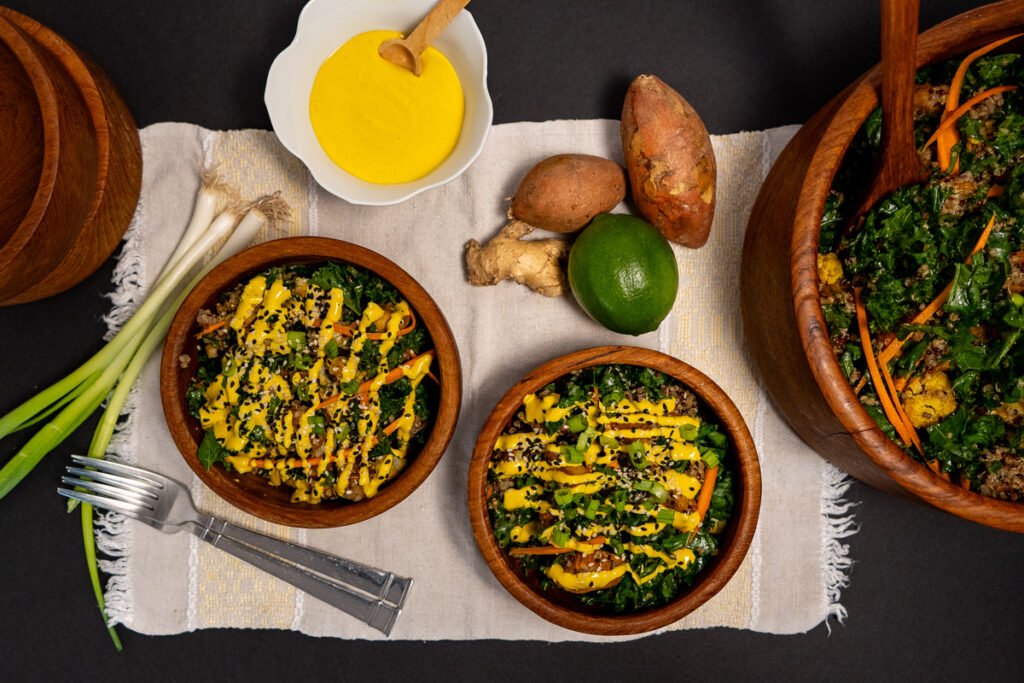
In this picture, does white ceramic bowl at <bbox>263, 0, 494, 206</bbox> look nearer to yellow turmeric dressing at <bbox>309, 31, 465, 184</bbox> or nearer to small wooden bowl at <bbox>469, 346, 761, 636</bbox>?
yellow turmeric dressing at <bbox>309, 31, 465, 184</bbox>

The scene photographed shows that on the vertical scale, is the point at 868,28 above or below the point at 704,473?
above

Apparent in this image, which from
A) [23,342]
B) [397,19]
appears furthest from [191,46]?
[23,342]

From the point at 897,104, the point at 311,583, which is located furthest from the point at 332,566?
the point at 897,104

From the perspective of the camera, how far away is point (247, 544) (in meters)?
1.64

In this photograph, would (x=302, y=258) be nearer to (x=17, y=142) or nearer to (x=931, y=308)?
(x=17, y=142)

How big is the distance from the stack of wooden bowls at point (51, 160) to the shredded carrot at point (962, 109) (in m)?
1.57

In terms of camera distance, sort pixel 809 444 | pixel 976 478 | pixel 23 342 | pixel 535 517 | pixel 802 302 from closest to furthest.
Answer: pixel 802 302
pixel 976 478
pixel 535 517
pixel 809 444
pixel 23 342

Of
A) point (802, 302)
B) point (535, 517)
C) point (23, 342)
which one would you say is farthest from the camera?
point (23, 342)

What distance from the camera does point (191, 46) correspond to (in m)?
1.71

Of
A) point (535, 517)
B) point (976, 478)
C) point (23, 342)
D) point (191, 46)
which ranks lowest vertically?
point (535, 517)

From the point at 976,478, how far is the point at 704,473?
0.48 m

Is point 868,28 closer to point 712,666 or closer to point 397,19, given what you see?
point 397,19

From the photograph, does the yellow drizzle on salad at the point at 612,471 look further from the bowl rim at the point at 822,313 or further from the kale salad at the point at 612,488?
the bowl rim at the point at 822,313

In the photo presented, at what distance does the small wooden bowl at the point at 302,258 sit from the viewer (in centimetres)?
141
